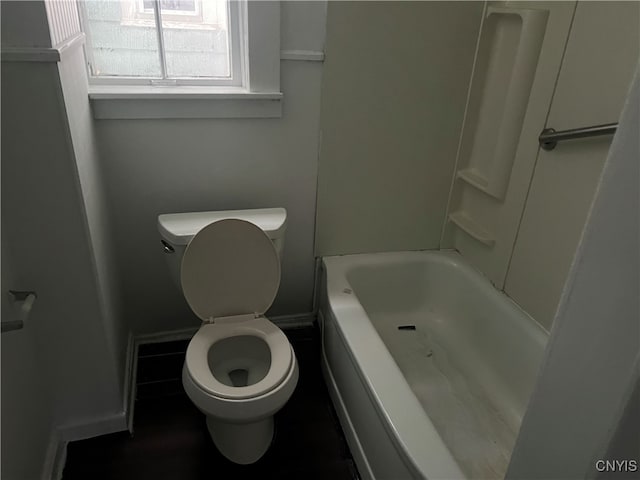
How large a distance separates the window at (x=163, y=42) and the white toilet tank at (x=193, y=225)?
49cm

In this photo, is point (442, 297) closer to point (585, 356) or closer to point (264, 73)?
point (264, 73)

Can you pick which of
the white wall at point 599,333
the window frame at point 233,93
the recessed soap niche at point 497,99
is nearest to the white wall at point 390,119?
the recessed soap niche at point 497,99

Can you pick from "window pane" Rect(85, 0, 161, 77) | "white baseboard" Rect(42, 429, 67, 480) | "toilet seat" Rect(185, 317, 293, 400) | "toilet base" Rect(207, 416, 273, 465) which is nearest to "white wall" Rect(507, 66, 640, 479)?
"toilet seat" Rect(185, 317, 293, 400)

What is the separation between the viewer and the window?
1599mm

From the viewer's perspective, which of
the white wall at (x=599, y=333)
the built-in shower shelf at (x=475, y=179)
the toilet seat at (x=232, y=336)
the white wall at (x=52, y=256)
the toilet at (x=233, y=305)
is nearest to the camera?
the white wall at (x=599, y=333)

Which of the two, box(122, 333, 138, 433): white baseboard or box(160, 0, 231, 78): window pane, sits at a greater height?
box(160, 0, 231, 78): window pane

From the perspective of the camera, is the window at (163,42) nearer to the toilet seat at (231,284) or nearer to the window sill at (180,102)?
the window sill at (180,102)

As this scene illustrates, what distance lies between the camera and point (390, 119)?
187 cm

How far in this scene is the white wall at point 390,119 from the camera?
1708 mm

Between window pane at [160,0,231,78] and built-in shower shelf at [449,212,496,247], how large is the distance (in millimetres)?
1134

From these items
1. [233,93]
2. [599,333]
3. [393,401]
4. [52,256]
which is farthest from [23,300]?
[599,333]

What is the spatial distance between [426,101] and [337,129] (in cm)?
37

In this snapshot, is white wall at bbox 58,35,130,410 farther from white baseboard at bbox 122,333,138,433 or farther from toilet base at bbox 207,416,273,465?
toilet base at bbox 207,416,273,465

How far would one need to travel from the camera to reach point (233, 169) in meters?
1.83
